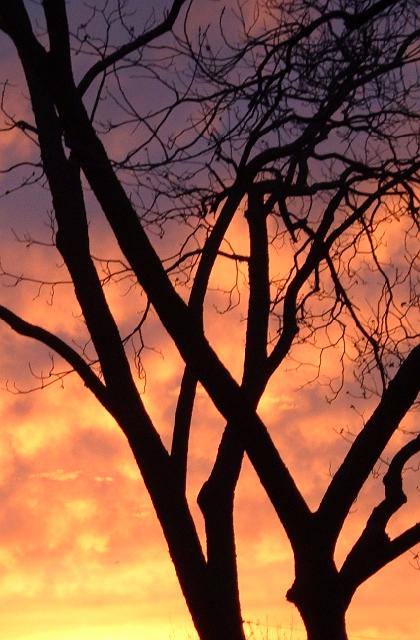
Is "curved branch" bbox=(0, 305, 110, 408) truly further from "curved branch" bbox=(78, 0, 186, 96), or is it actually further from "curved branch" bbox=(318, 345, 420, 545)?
"curved branch" bbox=(318, 345, 420, 545)

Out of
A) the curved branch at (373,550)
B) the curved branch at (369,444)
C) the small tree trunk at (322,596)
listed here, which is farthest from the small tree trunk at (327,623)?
the curved branch at (369,444)

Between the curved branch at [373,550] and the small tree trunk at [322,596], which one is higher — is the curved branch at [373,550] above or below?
above

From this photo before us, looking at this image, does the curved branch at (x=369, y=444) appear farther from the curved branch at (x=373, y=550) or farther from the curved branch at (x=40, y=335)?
the curved branch at (x=40, y=335)

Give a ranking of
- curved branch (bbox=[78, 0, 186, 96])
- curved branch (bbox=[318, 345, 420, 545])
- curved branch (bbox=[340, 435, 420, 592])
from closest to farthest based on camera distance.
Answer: curved branch (bbox=[318, 345, 420, 545]) < curved branch (bbox=[340, 435, 420, 592]) < curved branch (bbox=[78, 0, 186, 96])

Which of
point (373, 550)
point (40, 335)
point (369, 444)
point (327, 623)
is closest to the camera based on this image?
point (369, 444)

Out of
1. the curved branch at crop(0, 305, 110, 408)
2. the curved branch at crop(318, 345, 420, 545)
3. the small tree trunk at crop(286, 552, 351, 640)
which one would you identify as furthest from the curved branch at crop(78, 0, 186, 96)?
the small tree trunk at crop(286, 552, 351, 640)

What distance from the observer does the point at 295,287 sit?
7613 millimetres

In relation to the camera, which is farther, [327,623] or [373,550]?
[373,550]

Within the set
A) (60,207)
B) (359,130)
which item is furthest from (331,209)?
(60,207)

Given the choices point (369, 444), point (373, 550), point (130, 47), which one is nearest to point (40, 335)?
point (130, 47)

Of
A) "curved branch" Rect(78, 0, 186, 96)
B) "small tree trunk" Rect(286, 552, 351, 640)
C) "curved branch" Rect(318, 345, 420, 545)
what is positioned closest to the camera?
"curved branch" Rect(318, 345, 420, 545)

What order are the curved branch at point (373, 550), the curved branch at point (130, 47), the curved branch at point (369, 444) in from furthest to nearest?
the curved branch at point (130, 47)
the curved branch at point (373, 550)
the curved branch at point (369, 444)

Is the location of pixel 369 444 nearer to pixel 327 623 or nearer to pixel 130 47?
pixel 327 623

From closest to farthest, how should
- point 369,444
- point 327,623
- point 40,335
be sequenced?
1. point 369,444
2. point 327,623
3. point 40,335
